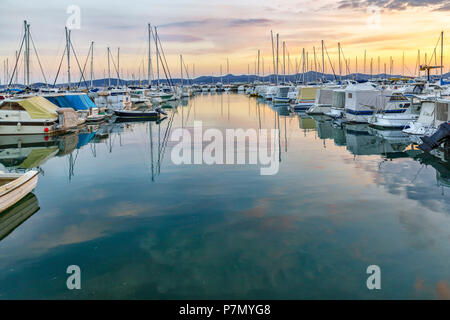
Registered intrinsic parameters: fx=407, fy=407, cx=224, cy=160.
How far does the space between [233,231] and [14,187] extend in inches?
287

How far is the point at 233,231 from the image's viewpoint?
10.7 metres

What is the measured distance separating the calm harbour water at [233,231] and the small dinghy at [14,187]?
41 centimetres

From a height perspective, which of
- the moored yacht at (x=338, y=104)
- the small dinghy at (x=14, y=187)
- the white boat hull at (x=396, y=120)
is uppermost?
the moored yacht at (x=338, y=104)

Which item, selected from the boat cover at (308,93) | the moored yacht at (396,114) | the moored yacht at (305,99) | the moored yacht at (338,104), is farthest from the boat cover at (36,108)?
the boat cover at (308,93)

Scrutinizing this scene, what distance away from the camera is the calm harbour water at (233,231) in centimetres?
795

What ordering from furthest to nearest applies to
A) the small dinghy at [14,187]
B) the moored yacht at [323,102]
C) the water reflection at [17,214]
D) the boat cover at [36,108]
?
the moored yacht at [323,102], the boat cover at [36,108], the small dinghy at [14,187], the water reflection at [17,214]

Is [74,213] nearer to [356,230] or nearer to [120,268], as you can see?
[120,268]

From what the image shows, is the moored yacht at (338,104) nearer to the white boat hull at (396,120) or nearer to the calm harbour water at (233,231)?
the white boat hull at (396,120)

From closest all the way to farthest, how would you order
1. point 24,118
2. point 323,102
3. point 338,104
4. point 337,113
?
1. point 24,118
2. point 337,113
3. point 338,104
4. point 323,102

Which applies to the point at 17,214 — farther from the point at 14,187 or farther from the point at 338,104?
the point at 338,104

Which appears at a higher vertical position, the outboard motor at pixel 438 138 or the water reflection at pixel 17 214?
the outboard motor at pixel 438 138

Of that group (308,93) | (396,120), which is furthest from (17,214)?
(308,93)
